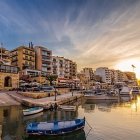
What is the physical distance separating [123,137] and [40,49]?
8840 centimetres

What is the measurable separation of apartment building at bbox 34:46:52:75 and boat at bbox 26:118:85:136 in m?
81.2

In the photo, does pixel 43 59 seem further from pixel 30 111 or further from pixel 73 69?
pixel 30 111

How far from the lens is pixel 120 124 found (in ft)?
130

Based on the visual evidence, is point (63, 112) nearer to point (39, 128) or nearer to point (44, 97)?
→ point (44, 97)

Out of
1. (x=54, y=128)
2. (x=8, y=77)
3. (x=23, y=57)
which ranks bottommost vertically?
(x=54, y=128)

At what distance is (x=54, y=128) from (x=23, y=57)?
75292mm

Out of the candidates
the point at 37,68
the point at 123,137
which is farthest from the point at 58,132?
the point at 37,68

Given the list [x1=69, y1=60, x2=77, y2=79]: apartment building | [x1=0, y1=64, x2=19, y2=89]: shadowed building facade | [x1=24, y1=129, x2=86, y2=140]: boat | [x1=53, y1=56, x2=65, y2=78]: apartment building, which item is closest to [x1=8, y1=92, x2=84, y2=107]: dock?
[x1=0, y1=64, x2=19, y2=89]: shadowed building facade

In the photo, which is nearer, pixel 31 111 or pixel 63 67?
Answer: pixel 31 111

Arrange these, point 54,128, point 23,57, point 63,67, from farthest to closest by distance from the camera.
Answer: point 63,67 < point 23,57 < point 54,128

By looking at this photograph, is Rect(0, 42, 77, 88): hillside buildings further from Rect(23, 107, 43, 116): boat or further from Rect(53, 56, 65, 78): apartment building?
Rect(23, 107, 43, 116): boat

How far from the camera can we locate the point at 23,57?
10219 cm

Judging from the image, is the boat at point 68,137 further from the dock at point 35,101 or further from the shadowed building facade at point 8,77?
the shadowed building facade at point 8,77

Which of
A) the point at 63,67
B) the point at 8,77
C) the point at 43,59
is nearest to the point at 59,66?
the point at 63,67
